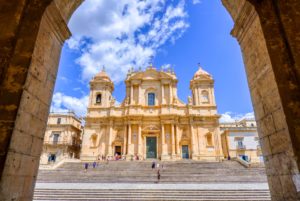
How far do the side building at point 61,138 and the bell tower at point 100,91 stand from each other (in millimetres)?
8784

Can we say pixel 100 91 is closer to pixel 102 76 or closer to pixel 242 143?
pixel 102 76

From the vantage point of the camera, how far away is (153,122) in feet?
89.6

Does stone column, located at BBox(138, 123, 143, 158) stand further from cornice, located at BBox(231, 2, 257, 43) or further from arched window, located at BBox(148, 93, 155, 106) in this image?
cornice, located at BBox(231, 2, 257, 43)

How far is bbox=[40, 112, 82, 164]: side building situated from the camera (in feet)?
106

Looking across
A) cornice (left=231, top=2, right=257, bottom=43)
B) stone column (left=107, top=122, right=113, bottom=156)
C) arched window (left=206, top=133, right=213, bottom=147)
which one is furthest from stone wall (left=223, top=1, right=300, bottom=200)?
stone column (left=107, top=122, right=113, bottom=156)

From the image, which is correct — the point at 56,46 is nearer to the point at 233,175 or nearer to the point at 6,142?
the point at 6,142

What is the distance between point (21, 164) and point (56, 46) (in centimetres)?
232

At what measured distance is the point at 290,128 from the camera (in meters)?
2.76

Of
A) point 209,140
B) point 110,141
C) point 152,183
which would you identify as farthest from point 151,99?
point 152,183

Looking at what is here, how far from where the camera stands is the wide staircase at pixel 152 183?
9742 mm

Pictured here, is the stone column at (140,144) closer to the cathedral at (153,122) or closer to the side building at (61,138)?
the cathedral at (153,122)

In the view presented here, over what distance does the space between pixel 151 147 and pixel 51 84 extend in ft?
76.9

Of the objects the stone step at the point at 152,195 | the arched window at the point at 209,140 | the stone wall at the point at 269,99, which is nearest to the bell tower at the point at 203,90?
the arched window at the point at 209,140

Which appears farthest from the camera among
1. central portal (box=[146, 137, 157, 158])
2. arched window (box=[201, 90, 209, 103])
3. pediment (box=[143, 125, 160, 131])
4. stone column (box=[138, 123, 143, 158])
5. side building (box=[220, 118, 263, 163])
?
side building (box=[220, 118, 263, 163])
